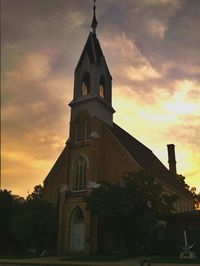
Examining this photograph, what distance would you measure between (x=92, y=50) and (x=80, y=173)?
636 inches

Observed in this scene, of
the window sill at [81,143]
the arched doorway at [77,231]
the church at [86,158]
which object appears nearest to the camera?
the arched doorway at [77,231]

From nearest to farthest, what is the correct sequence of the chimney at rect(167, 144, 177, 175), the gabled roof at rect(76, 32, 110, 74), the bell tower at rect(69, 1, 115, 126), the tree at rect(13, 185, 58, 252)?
1. the tree at rect(13, 185, 58, 252)
2. the bell tower at rect(69, 1, 115, 126)
3. the gabled roof at rect(76, 32, 110, 74)
4. the chimney at rect(167, 144, 177, 175)

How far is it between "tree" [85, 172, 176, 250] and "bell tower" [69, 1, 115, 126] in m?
11.8

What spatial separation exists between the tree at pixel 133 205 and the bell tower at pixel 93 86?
11.8m

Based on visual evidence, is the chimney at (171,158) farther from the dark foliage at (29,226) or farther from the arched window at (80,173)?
the dark foliage at (29,226)

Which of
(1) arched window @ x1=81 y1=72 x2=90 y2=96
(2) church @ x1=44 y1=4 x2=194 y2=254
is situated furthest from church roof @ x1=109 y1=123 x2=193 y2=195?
(1) arched window @ x1=81 y1=72 x2=90 y2=96

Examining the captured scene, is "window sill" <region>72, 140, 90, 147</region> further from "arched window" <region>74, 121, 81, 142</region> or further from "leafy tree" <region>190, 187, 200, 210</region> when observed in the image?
"leafy tree" <region>190, 187, 200, 210</region>

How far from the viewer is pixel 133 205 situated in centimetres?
2806

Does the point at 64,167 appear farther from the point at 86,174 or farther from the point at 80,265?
the point at 80,265

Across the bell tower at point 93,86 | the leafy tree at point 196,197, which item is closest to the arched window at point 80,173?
the bell tower at point 93,86

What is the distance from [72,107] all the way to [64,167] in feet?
23.8

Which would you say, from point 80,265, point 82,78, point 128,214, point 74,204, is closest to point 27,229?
point 74,204

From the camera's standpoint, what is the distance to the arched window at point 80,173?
1448 inches

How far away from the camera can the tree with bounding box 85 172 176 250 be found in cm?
2739
